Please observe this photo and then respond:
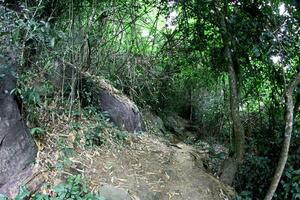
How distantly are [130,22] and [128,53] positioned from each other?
0.86 meters

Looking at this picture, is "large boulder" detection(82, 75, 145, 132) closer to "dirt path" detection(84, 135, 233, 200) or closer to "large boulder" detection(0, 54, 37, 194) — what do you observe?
"dirt path" detection(84, 135, 233, 200)

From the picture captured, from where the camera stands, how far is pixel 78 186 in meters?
3.34

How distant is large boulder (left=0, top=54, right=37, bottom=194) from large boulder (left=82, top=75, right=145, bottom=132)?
1.64 metres

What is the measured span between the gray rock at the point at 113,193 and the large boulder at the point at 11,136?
76 centimetres

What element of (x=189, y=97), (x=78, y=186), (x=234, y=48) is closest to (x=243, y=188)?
(x=234, y=48)

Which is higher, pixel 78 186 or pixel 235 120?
pixel 235 120

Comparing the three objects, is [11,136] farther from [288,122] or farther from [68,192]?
[288,122]

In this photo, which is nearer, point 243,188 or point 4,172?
point 4,172

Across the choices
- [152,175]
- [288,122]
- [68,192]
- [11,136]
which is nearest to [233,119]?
[288,122]

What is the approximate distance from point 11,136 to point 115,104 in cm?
247

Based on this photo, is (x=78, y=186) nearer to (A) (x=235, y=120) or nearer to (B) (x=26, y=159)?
(B) (x=26, y=159)

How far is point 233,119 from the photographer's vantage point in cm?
435

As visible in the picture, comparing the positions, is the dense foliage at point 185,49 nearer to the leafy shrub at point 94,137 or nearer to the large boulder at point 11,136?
the leafy shrub at point 94,137

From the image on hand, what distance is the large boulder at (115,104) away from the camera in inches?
215
